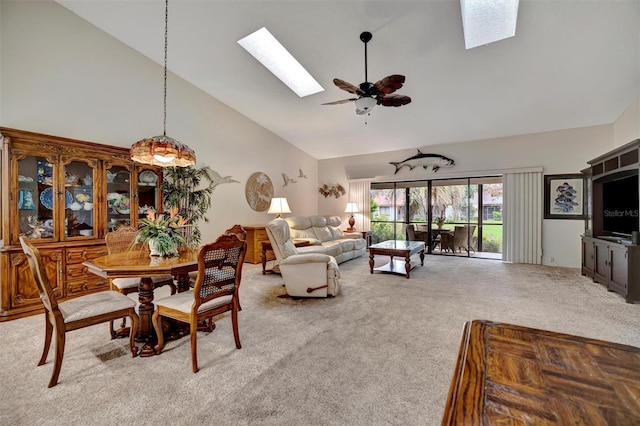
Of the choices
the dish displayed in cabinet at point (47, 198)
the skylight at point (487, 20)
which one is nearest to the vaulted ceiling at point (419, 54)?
the skylight at point (487, 20)

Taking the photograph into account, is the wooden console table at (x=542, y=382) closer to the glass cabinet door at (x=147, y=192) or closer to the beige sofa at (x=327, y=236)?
the beige sofa at (x=327, y=236)

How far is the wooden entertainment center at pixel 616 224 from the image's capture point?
3445 mm

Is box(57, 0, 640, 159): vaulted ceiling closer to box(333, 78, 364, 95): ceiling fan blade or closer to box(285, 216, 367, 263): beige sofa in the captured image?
box(333, 78, 364, 95): ceiling fan blade

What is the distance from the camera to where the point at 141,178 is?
13.7 ft

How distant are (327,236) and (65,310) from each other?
505 centimetres

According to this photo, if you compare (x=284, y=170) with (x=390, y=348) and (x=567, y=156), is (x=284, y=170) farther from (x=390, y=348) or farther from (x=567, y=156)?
(x=567, y=156)

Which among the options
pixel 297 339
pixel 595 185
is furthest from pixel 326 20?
pixel 595 185

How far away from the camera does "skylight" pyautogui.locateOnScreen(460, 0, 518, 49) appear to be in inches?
119

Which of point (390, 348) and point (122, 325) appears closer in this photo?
point (390, 348)

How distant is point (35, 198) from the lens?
128 inches

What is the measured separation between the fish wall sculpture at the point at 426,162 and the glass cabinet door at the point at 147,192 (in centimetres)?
558

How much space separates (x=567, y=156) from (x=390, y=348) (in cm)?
589

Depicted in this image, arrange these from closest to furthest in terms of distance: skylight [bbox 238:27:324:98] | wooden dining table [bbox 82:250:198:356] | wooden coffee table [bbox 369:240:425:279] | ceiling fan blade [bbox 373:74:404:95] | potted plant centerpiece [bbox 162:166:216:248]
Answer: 1. wooden dining table [bbox 82:250:198:356]
2. ceiling fan blade [bbox 373:74:404:95]
3. skylight [bbox 238:27:324:98]
4. potted plant centerpiece [bbox 162:166:216:248]
5. wooden coffee table [bbox 369:240:425:279]

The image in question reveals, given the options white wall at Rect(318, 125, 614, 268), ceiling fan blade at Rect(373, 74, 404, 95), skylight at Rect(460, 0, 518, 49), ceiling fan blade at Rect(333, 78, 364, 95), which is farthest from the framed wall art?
ceiling fan blade at Rect(333, 78, 364, 95)
